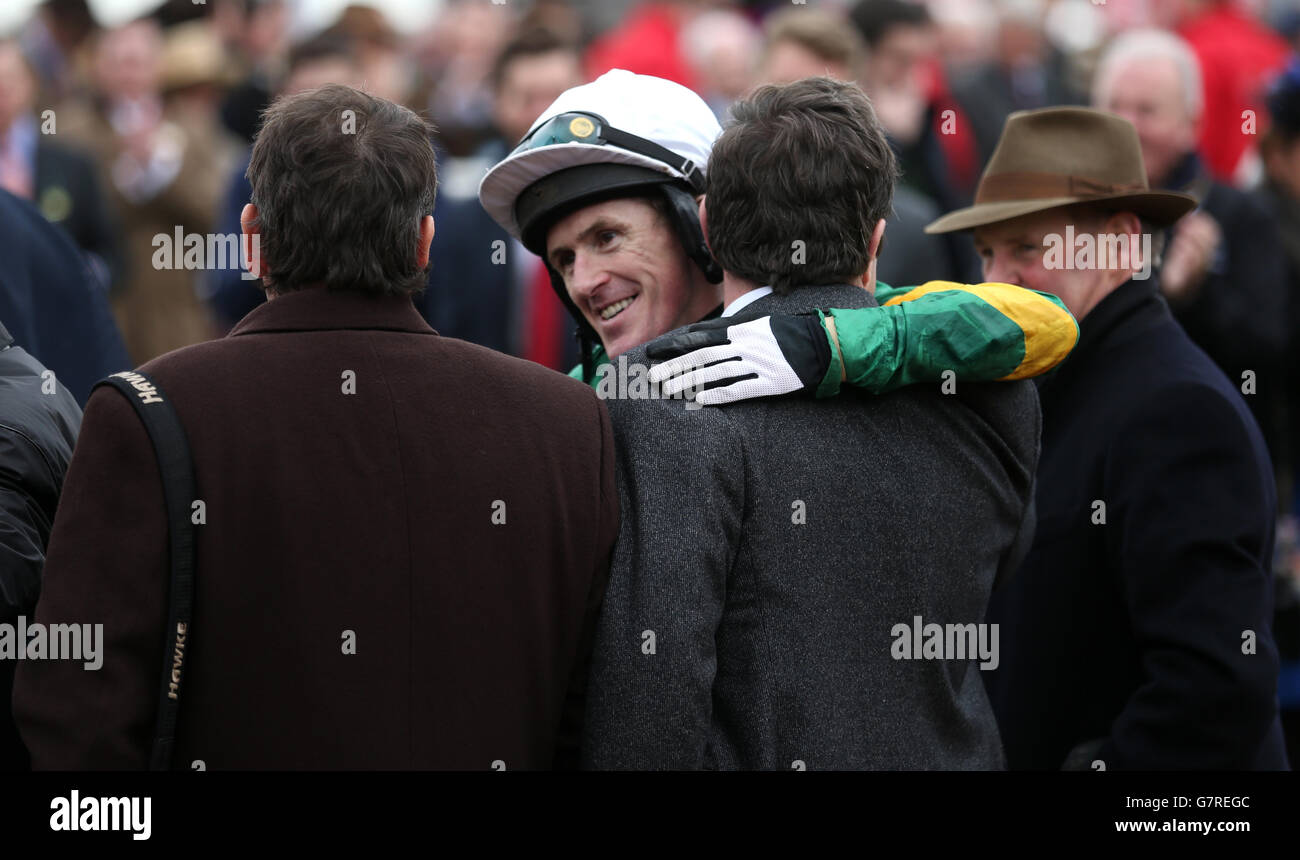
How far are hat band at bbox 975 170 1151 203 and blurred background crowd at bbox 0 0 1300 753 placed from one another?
0.35 m

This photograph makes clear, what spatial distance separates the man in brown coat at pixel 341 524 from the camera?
2197 millimetres

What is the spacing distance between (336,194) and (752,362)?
0.72 metres

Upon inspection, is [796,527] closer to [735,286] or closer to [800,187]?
[735,286]

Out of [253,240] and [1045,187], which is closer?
[253,240]

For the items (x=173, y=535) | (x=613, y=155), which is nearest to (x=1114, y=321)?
(x=613, y=155)

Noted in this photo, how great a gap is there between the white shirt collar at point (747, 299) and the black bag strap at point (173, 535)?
0.96m

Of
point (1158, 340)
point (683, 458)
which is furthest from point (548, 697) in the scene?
point (1158, 340)

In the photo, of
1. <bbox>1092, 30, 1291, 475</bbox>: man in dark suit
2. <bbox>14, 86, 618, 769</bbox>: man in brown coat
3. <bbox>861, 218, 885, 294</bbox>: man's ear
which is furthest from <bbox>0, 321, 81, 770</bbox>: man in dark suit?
<bbox>1092, 30, 1291, 475</bbox>: man in dark suit

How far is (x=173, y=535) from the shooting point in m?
2.19

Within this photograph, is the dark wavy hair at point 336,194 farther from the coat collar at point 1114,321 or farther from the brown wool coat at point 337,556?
the coat collar at point 1114,321

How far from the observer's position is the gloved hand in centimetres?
253

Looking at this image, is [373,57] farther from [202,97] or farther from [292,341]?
[292,341]

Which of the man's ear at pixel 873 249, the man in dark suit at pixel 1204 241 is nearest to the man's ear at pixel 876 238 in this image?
the man's ear at pixel 873 249
